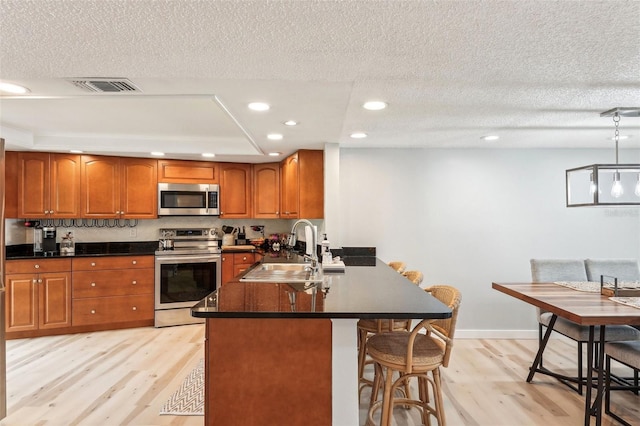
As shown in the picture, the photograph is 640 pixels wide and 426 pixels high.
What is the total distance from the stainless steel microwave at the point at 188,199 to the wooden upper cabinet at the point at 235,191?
0.33ft

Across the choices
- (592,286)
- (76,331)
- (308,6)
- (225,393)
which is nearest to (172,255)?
(76,331)

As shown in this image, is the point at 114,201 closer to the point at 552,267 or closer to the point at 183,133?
the point at 183,133

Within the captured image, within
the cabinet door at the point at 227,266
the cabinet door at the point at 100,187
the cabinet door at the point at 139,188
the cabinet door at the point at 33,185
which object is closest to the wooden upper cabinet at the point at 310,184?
the cabinet door at the point at 227,266

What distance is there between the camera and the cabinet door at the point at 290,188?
4414 millimetres

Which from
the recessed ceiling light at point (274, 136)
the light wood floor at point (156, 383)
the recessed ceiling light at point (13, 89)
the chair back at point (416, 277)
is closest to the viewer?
the recessed ceiling light at point (13, 89)

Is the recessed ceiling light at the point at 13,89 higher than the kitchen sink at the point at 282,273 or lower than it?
higher

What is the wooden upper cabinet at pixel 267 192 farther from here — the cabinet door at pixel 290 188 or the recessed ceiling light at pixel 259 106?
the recessed ceiling light at pixel 259 106

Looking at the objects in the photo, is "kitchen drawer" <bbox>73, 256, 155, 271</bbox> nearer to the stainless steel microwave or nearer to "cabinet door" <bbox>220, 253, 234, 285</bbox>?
the stainless steel microwave

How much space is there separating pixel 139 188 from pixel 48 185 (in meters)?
0.97

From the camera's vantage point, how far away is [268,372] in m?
1.86

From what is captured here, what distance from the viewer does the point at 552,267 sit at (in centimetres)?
367

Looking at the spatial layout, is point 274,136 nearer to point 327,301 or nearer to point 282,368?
point 327,301

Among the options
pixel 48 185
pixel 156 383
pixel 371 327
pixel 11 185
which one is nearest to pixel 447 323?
pixel 371 327

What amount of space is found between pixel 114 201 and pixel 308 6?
4.20 meters
